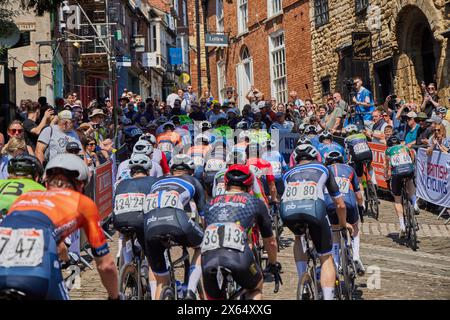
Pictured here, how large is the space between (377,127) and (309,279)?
12067mm

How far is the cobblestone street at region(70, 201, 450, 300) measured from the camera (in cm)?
997

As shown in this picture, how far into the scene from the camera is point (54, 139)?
13.1 meters

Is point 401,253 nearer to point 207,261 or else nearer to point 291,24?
point 207,261

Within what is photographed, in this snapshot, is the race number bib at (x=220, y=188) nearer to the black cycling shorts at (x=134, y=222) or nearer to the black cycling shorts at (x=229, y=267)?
the black cycling shorts at (x=134, y=222)

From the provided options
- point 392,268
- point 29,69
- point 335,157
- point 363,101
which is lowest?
point 392,268

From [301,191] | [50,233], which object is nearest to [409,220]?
[301,191]

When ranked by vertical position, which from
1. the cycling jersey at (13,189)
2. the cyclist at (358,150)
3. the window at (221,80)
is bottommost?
the cycling jersey at (13,189)

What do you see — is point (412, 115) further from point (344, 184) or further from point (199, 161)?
point (344, 184)

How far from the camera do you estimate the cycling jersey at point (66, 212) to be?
531 centimetres

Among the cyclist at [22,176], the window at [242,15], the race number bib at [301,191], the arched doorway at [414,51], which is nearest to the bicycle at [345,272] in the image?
the race number bib at [301,191]

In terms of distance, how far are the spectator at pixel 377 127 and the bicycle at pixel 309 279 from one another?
10655 mm

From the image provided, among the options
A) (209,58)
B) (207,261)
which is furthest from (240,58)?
(207,261)

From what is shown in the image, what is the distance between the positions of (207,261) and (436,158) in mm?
11250

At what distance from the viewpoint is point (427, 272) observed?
36.9 feet
